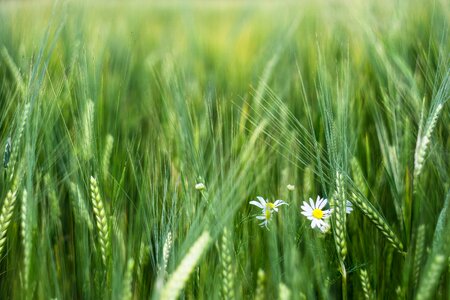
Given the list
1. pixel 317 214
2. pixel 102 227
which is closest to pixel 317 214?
pixel 317 214

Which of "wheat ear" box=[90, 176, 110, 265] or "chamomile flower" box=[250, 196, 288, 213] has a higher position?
"chamomile flower" box=[250, 196, 288, 213]

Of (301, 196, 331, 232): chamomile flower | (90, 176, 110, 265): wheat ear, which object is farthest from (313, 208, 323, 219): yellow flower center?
(90, 176, 110, 265): wheat ear

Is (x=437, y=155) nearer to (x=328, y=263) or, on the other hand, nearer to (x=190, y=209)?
(x=328, y=263)

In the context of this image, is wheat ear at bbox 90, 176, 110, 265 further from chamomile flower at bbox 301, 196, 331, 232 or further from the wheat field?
chamomile flower at bbox 301, 196, 331, 232

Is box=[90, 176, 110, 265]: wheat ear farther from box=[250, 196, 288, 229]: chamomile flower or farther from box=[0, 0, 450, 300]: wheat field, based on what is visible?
box=[250, 196, 288, 229]: chamomile flower

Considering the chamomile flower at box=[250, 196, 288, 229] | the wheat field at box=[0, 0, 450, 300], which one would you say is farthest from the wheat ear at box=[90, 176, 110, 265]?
the chamomile flower at box=[250, 196, 288, 229]

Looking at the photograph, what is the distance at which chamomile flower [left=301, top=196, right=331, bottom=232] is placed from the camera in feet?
2.16

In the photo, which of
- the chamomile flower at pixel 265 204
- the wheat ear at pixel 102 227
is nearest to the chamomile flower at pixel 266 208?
the chamomile flower at pixel 265 204

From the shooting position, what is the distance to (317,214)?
68 centimetres

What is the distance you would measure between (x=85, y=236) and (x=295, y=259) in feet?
0.94

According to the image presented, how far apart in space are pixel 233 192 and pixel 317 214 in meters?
0.13

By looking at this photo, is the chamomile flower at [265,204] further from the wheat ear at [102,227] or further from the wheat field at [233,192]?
the wheat ear at [102,227]

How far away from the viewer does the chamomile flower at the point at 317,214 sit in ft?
2.16

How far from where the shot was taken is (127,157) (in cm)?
81
